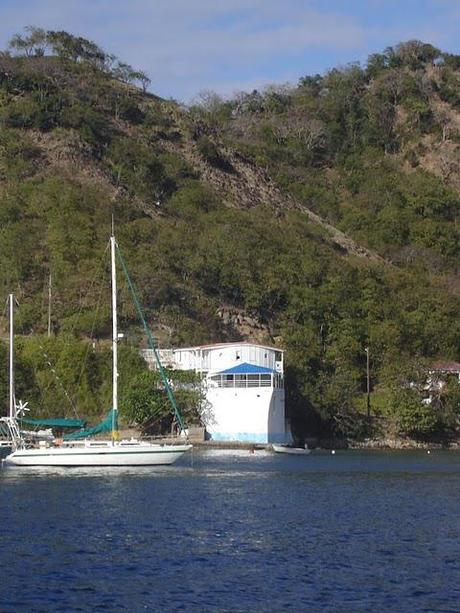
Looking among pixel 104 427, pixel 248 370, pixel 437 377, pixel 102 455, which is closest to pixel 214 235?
pixel 437 377

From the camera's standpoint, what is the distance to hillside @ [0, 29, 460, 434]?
11638 cm

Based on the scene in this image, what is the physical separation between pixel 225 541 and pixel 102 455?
27.4m

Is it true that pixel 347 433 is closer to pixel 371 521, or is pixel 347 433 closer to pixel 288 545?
pixel 371 521

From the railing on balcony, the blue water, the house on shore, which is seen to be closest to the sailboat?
the blue water

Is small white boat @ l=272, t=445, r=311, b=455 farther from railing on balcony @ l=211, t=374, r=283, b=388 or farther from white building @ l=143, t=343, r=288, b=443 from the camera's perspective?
railing on balcony @ l=211, t=374, r=283, b=388

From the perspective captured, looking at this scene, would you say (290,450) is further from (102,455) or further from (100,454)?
(100,454)

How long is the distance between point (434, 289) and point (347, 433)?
132 ft

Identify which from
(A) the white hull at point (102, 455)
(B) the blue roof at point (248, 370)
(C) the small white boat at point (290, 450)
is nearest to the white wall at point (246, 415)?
(B) the blue roof at point (248, 370)

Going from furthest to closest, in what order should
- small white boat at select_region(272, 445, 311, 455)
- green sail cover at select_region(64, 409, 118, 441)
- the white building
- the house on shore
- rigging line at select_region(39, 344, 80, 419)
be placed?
the house on shore, the white building, rigging line at select_region(39, 344, 80, 419), small white boat at select_region(272, 445, 311, 455), green sail cover at select_region(64, 409, 118, 441)

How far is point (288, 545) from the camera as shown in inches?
1607

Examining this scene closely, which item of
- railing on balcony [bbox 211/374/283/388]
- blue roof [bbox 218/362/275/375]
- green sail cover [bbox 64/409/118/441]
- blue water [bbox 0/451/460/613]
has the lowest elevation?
blue water [bbox 0/451/460/613]

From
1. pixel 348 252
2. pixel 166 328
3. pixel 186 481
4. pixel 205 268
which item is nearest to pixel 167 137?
pixel 348 252

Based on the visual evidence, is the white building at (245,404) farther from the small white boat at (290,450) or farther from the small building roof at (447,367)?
the small building roof at (447,367)

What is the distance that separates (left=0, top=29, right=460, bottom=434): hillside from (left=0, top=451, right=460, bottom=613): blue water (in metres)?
41.4
